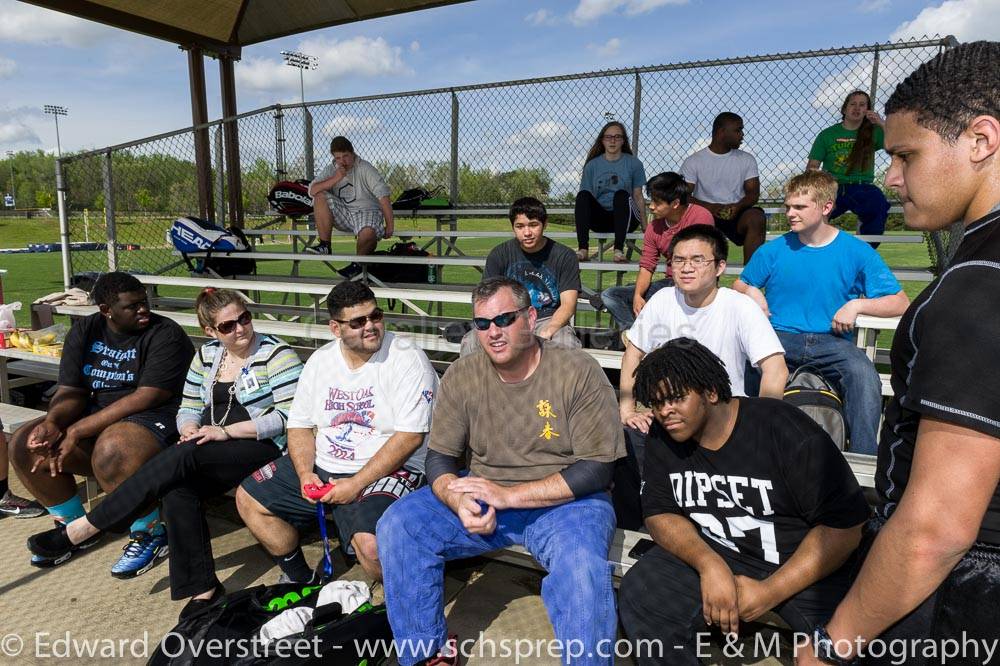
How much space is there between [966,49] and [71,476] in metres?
4.00

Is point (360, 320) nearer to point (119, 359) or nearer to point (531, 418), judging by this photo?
point (531, 418)

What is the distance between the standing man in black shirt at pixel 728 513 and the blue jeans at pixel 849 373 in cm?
110

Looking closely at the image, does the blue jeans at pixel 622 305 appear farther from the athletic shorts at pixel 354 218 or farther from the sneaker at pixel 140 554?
the sneaker at pixel 140 554

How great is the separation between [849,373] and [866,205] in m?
2.58

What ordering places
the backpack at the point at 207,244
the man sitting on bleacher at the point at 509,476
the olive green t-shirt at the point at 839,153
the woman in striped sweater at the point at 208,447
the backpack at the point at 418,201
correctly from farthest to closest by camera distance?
the backpack at the point at 418,201
the backpack at the point at 207,244
the olive green t-shirt at the point at 839,153
the woman in striped sweater at the point at 208,447
the man sitting on bleacher at the point at 509,476

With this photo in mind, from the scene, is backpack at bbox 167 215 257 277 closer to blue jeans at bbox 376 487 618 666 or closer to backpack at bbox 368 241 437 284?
backpack at bbox 368 241 437 284

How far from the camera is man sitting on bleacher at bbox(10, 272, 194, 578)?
3.04m

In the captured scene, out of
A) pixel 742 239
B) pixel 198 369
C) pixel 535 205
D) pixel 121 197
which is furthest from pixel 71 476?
pixel 121 197

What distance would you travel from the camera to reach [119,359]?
3.40 meters

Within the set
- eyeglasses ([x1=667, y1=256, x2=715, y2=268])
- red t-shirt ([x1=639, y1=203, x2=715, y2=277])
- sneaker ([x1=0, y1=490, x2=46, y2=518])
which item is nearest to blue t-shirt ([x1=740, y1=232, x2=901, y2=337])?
eyeglasses ([x1=667, y1=256, x2=715, y2=268])

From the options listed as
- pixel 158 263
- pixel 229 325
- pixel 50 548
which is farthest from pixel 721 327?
pixel 158 263

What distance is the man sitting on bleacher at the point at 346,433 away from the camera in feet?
8.75

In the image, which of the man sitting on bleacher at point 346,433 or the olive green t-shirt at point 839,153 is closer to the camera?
the man sitting on bleacher at point 346,433

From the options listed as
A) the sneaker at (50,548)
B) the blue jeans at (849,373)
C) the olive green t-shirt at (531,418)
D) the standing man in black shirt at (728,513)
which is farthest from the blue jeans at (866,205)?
the sneaker at (50,548)
